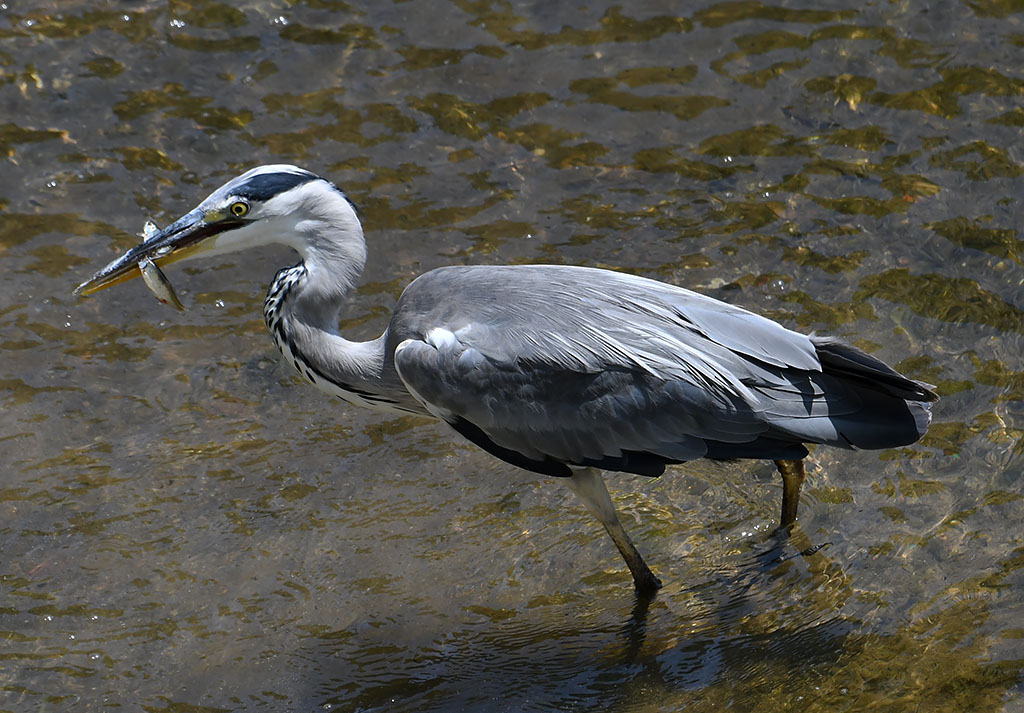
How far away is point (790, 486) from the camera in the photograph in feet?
16.6

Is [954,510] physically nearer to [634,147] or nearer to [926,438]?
[926,438]

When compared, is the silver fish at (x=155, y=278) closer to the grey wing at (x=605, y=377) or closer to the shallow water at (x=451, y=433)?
the grey wing at (x=605, y=377)

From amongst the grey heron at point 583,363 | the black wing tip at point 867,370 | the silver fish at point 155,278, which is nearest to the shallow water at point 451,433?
the grey heron at point 583,363

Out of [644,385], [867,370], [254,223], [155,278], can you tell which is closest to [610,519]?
[644,385]

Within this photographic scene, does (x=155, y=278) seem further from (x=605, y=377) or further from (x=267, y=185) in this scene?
(x=605, y=377)

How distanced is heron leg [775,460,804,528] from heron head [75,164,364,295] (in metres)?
2.17

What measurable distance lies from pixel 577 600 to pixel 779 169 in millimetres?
3288

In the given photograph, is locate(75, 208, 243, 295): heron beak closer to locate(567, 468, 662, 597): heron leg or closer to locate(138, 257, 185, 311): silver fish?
locate(138, 257, 185, 311): silver fish

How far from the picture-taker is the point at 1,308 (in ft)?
20.6

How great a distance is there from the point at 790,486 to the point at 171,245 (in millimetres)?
2916

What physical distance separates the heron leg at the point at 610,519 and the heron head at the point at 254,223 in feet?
4.69

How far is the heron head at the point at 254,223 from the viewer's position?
4703 mm

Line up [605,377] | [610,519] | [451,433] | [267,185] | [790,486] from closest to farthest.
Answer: [605,377] < [267,185] < [610,519] < [790,486] < [451,433]

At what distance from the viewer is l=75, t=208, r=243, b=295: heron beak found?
4695 mm
